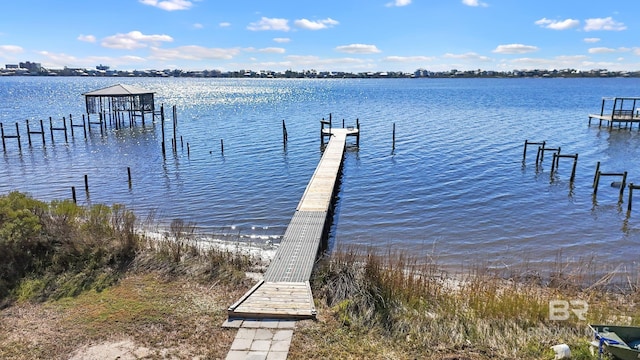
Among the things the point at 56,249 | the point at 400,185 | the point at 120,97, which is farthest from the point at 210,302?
the point at 120,97

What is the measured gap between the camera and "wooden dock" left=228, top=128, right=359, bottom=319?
827 cm

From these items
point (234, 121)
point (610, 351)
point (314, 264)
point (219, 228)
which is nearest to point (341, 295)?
point (314, 264)

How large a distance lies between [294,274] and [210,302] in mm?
2014

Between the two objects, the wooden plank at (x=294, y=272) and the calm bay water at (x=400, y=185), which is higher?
the wooden plank at (x=294, y=272)

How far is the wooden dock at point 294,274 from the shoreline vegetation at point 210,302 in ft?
1.00

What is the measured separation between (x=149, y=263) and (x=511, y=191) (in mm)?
16743

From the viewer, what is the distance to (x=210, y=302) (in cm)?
887

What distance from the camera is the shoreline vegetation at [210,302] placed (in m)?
7.31

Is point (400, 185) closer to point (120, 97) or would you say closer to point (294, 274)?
point (294, 274)

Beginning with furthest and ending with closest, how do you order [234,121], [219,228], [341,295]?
[234,121], [219,228], [341,295]

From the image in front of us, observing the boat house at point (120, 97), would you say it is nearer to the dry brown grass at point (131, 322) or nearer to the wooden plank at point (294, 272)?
the wooden plank at point (294, 272)

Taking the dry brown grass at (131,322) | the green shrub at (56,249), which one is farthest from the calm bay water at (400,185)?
the dry brown grass at (131,322)

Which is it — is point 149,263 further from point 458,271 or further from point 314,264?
point 458,271

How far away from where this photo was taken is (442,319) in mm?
8375
